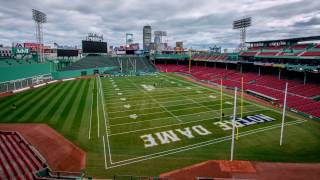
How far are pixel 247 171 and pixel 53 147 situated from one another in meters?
16.6

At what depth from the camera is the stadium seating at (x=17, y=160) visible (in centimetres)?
1484

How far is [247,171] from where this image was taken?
53.2ft

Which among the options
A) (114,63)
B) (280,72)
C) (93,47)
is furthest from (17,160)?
(93,47)

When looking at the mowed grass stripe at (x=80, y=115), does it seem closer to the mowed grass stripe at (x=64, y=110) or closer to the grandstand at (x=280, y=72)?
the mowed grass stripe at (x=64, y=110)

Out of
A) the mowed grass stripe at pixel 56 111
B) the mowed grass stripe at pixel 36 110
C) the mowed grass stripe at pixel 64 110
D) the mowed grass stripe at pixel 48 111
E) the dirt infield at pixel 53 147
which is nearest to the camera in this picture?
the dirt infield at pixel 53 147

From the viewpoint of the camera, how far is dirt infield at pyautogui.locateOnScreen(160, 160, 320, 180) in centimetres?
1555

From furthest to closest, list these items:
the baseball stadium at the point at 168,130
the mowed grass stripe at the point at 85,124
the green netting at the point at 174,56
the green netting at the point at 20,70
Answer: the green netting at the point at 174,56
the green netting at the point at 20,70
the mowed grass stripe at the point at 85,124
the baseball stadium at the point at 168,130

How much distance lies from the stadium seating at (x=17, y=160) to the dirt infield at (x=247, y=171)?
9.30 metres

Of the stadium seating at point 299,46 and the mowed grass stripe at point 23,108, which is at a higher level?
the stadium seating at point 299,46

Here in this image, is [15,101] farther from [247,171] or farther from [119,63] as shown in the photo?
[119,63]

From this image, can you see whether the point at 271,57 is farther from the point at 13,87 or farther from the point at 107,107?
the point at 13,87

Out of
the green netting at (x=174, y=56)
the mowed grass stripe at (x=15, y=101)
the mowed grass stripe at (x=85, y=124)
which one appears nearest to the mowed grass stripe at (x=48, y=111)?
the mowed grass stripe at (x=85, y=124)

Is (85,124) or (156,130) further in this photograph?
(85,124)

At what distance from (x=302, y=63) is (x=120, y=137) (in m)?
42.3
